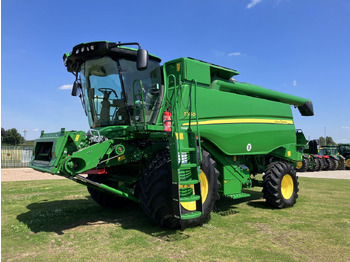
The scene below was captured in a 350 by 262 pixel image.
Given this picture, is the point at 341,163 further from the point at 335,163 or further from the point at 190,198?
the point at 190,198

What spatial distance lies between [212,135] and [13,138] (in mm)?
60695

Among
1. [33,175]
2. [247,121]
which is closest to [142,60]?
[247,121]

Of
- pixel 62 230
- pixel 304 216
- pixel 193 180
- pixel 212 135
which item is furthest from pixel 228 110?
pixel 62 230

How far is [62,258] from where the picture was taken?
344 centimetres

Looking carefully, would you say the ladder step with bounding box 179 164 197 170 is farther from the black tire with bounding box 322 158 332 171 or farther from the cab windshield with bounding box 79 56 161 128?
the black tire with bounding box 322 158 332 171

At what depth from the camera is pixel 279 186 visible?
643cm

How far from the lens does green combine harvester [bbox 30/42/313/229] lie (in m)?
4.38

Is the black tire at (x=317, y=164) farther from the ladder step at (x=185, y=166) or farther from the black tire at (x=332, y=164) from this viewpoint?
the ladder step at (x=185, y=166)

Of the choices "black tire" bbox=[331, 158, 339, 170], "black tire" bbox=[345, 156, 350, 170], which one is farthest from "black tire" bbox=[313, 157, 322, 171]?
"black tire" bbox=[345, 156, 350, 170]

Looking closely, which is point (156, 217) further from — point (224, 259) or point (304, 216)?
point (304, 216)

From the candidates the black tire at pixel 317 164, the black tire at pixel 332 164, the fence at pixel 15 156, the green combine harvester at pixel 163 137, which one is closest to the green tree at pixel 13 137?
the fence at pixel 15 156

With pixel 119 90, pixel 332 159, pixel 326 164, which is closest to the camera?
pixel 119 90

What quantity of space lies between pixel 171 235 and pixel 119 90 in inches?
106

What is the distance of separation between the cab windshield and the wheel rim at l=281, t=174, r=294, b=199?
3.84 metres
